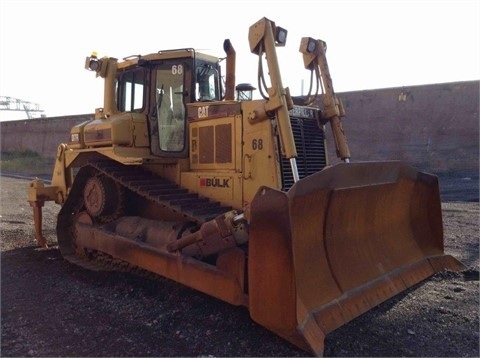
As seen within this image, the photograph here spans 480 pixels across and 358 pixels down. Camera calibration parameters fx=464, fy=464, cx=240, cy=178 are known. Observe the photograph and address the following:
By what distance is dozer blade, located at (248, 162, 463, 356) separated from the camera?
371cm

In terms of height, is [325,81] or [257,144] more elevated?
[325,81]

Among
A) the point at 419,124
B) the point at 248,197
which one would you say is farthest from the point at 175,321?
the point at 419,124

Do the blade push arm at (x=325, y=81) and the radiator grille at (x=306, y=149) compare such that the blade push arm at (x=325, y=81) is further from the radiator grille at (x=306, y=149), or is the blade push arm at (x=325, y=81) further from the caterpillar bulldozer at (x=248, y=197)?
the radiator grille at (x=306, y=149)

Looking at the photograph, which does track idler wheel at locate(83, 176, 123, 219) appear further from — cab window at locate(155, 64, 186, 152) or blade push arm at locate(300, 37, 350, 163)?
blade push arm at locate(300, 37, 350, 163)

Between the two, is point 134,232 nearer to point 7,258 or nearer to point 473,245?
point 7,258

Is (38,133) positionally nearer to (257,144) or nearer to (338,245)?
(257,144)

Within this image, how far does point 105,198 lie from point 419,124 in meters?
18.7

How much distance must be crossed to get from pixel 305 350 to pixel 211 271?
1.23 metres

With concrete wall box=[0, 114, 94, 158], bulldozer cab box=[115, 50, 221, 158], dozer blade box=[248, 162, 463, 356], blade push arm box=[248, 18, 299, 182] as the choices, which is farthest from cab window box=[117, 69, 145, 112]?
concrete wall box=[0, 114, 94, 158]

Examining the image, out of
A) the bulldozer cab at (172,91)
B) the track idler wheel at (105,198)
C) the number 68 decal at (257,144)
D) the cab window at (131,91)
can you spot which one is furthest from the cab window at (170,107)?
the number 68 decal at (257,144)

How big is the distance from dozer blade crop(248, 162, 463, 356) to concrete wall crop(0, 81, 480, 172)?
641 inches

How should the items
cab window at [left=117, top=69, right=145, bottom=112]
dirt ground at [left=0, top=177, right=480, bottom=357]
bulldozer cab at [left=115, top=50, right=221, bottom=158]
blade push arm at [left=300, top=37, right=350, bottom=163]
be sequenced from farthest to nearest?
cab window at [left=117, top=69, right=145, bottom=112] → bulldozer cab at [left=115, top=50, right=221, bottom=158] → blade push arm at [left=300, top=37, right=350, bottom=163] → dirt ground at [left=0, top=177, right=480, bottom=357]

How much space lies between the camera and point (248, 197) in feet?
17.2

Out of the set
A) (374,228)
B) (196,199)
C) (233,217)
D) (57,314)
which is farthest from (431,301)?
(57,314)
